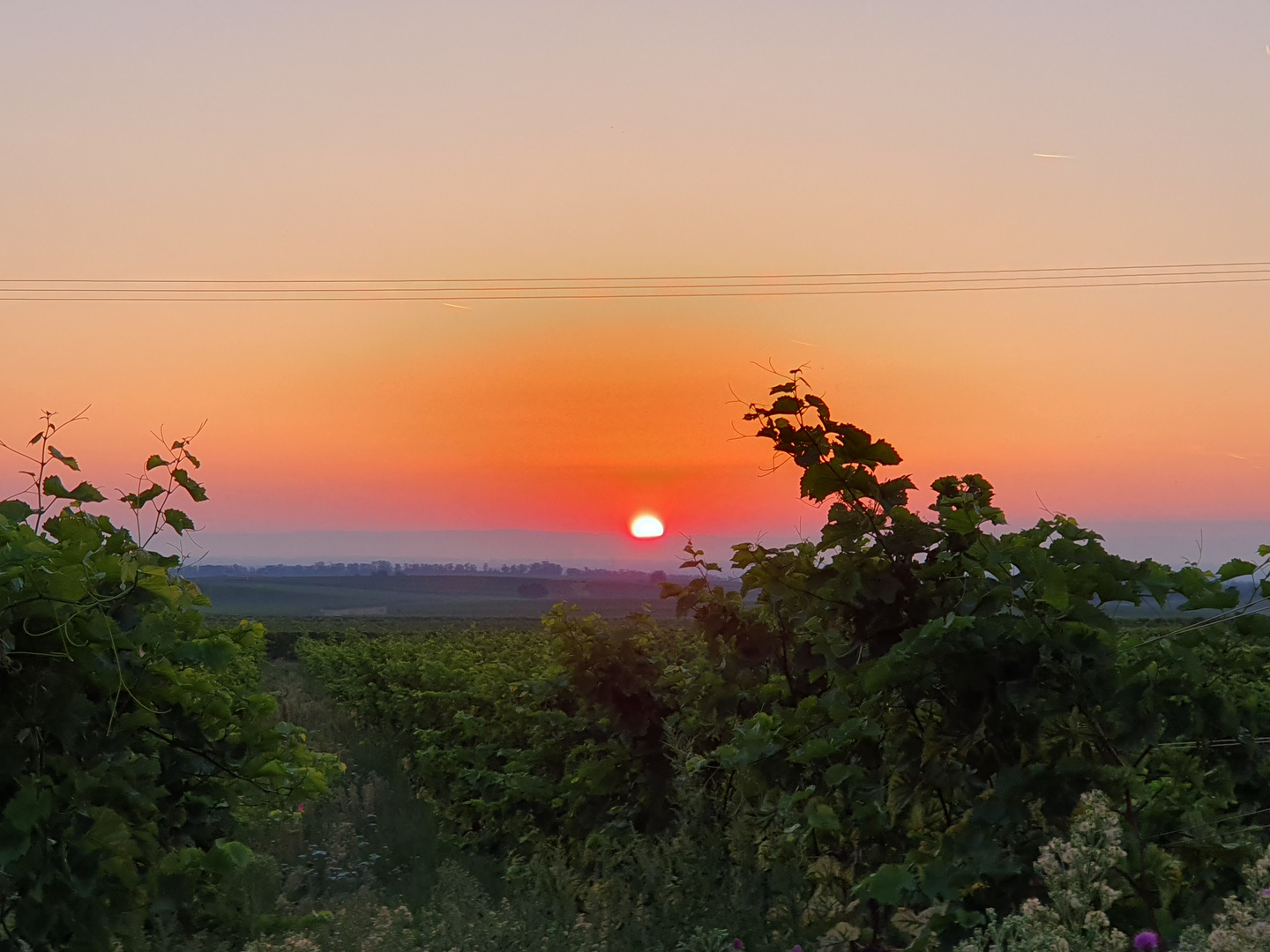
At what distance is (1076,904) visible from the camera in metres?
2.81

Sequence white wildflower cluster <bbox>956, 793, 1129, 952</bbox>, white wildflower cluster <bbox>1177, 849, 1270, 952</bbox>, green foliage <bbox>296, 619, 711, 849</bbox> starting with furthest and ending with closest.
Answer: green foliage <bbox>296, 619, 711, 849</bbox> < white wildflower cluster <bbox>956, 793, 1129, 952</bbox> < white wildflower cluster <bbox>1177, 849, 1270, 952</bbox>

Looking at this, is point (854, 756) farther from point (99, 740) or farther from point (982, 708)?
point (99, 740)

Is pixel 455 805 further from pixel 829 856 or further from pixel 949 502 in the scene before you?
pixel 949 502

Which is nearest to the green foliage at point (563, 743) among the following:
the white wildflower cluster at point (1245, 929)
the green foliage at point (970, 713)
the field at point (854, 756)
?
the field at point (854, 756)

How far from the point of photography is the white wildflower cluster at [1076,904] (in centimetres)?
272

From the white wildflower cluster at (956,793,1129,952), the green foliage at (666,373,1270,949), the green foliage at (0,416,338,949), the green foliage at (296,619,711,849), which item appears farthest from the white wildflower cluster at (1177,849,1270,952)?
the green foliage at (296,619,711,849)

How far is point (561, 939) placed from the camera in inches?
217

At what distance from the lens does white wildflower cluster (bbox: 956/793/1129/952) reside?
272cm

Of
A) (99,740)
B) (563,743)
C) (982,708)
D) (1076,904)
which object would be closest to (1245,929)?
(1076,904)

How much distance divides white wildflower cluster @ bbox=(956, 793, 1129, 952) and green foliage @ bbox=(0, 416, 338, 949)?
3.09 meters

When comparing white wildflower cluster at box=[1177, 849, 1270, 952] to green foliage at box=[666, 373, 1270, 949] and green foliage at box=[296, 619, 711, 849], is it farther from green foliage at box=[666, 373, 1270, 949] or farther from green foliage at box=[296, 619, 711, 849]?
green foliage at box=[296, 619, 711, 849]

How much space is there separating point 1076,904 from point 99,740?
3.53 metres

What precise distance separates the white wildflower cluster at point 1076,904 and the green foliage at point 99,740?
309cm

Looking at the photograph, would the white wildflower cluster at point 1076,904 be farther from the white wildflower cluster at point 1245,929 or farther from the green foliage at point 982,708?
the green foliage at point 982,708
